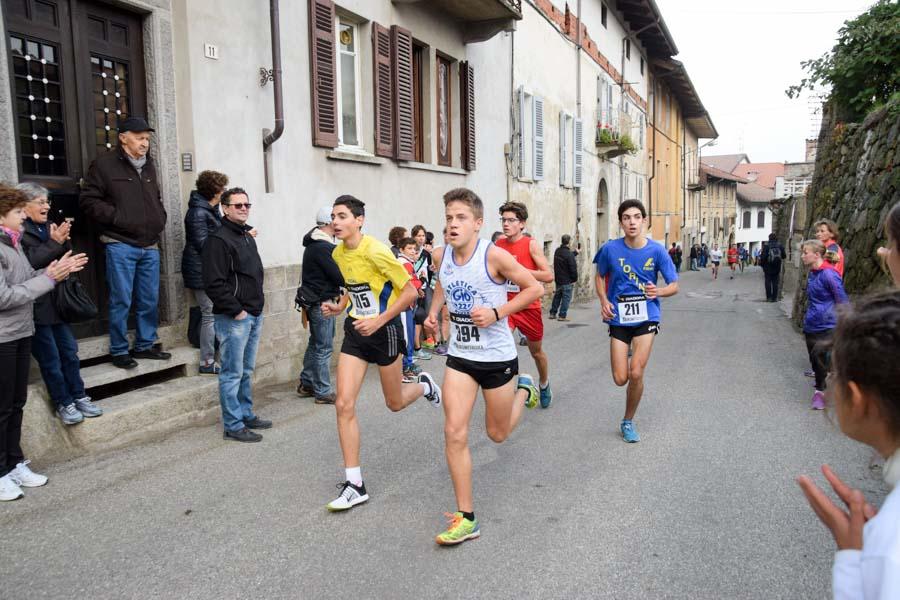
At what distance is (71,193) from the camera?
19.6 feet

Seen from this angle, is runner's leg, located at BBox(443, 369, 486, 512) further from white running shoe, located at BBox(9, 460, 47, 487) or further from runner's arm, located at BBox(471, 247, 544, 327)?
white running shoe, located at BBox(9, 460, 47, 487)

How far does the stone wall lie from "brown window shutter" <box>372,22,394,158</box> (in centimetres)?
632

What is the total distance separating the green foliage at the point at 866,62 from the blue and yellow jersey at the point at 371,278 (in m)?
12.3

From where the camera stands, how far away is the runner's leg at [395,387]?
15.5ft

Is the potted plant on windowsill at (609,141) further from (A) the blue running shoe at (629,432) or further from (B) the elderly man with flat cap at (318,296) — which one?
(A) the blue running shoe at (629,432)

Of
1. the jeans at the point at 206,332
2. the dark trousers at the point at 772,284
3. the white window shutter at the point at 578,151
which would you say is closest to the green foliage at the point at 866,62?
the dark trousers at the point at 772,284

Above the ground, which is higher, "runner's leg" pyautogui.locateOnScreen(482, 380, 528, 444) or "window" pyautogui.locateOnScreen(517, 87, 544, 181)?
"window" pyautogui.locateOnScreen(517, 87, 544, 181)

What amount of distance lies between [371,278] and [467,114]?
900 centimetres

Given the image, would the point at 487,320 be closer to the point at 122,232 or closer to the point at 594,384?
the point at 122,232

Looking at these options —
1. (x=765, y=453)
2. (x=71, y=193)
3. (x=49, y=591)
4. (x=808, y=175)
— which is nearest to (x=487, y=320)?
(x=49, y=591)

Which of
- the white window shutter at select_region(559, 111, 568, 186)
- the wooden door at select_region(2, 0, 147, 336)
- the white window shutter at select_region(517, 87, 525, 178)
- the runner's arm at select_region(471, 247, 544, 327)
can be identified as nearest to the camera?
the runner's arm at select_region(471, 247, 544, 327)

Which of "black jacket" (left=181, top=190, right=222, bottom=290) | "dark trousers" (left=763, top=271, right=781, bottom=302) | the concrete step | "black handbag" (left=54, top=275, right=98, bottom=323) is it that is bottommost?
"dark trousers" (left=763, top=271, right=781, bottom=302)

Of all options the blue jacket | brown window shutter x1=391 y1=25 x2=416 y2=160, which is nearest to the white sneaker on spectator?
the blue jacket

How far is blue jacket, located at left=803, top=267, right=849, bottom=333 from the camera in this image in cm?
683
